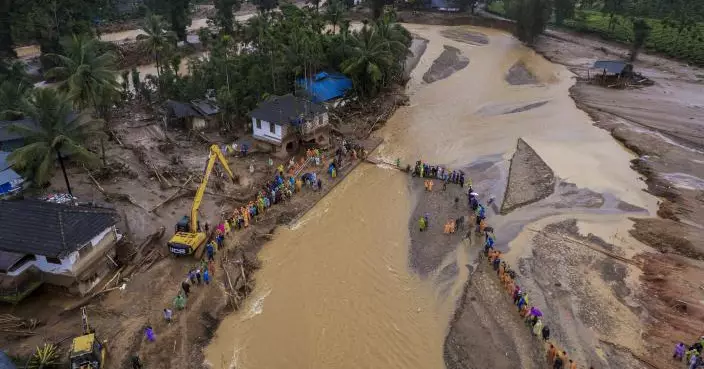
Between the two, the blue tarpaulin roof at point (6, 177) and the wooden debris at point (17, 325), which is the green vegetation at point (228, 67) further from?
the wooden debris at point (17, 325)

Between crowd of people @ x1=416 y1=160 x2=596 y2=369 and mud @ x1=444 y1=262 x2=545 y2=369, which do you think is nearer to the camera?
mud @ x1=444 y1=262 x2=545 y2=369

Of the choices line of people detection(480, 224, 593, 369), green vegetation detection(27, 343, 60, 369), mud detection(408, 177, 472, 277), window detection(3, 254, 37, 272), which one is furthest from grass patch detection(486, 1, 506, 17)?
green vegetation detection(27, 343, 60, 369)

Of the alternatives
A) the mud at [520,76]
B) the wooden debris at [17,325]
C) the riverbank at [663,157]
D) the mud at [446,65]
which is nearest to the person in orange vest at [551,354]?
the riverbank at [663,157]

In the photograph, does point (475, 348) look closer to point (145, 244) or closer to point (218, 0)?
point (145, 244)

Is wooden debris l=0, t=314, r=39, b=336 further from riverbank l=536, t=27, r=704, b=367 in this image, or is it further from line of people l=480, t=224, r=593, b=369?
riverbank l=536, t=27, r=704, b=367

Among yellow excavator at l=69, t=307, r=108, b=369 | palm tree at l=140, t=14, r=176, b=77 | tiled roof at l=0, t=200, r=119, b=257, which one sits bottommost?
yellow excavator at l=69, t=307, r=108, b=369

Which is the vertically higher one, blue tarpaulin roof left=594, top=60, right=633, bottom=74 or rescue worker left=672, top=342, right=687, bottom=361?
blue tarpaulin roof left=594, top=60, right=633, bottom=74
